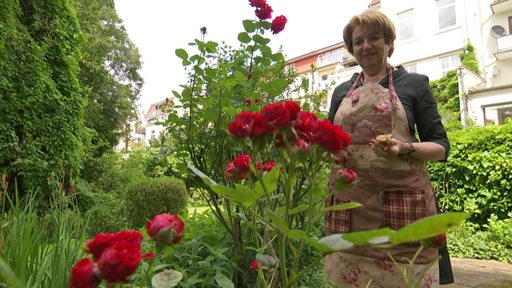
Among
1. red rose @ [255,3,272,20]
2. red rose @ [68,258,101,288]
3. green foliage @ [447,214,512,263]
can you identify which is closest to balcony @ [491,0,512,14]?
green foliage @ [447,214,512,263]

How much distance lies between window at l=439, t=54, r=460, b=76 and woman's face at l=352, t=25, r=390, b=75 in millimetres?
14929

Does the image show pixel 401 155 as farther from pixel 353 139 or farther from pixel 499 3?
pixel 499 3

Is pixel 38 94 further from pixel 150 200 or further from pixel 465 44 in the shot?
pixel 465 44

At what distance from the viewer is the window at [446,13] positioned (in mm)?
13961

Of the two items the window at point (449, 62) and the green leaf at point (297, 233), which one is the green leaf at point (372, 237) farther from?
the window at point (449, 62)

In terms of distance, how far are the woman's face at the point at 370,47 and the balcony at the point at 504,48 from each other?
47.9ft

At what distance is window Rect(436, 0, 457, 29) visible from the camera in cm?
1396

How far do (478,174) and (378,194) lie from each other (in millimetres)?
3962

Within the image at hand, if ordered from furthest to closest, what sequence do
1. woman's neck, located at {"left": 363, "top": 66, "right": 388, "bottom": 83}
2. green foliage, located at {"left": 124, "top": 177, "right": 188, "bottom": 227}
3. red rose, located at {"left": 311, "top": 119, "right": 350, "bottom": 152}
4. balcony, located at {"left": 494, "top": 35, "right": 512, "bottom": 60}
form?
balcony, located at {"left": 494, "top": 35, "right": 512, "bottom": 60}
green foliage, located at {"left": 124, "top": 177, "right": 188, "bottom": 227}
woman's neck, located at {"left": 363, "top": 66, "right": 388, "bottom": 83}
red rose, located at {"left": 311, "top": 119, "right": 350, "bottom": 152}

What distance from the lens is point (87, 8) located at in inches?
400

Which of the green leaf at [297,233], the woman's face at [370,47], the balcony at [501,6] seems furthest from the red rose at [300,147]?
the balcony at [501,6]

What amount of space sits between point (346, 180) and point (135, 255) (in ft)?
1.39

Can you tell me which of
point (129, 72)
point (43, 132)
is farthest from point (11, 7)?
point (129, 72)

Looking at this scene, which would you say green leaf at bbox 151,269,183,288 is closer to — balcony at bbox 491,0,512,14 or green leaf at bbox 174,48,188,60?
green leaf at bbox 174,48,188,60
